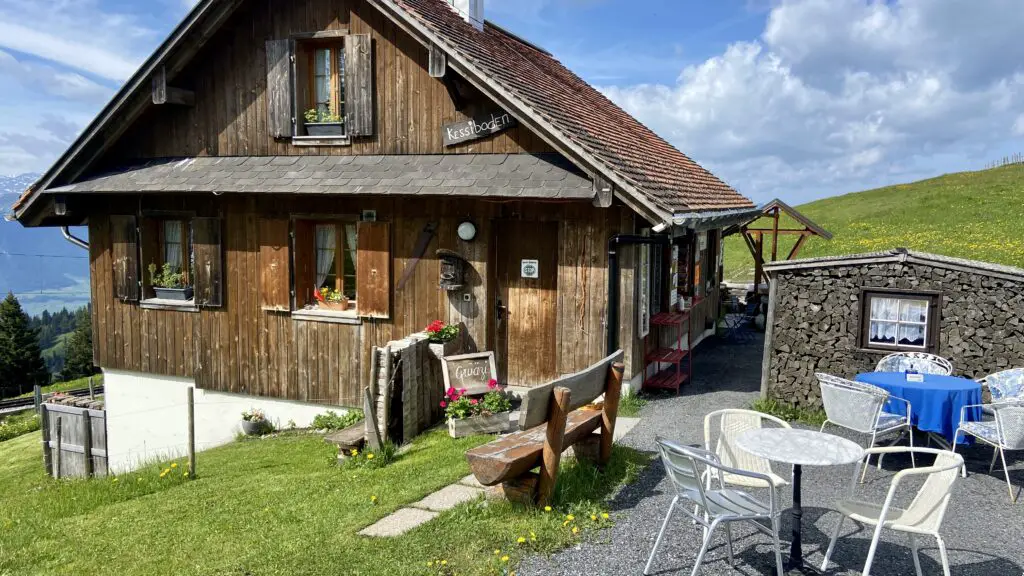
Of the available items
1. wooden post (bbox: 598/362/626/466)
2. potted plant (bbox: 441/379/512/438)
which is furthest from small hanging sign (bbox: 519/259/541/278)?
wooden post (bbox: 598/362/626/466)

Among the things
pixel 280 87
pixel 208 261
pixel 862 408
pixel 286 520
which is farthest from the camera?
pixel 208 261

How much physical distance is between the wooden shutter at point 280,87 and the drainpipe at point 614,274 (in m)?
5.04

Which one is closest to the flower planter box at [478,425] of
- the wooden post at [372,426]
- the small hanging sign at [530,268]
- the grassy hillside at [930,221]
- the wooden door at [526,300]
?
the wooden post at [372,426]

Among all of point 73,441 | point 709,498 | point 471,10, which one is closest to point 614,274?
point 709,498

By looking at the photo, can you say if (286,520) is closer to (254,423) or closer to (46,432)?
(254,423)

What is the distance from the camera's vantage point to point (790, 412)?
908cm

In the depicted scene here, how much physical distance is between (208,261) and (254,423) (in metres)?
2.55

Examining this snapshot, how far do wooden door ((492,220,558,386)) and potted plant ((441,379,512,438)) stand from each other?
1276mm

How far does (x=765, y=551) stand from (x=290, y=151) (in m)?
8.51

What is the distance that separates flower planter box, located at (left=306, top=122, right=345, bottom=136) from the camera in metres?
10.6

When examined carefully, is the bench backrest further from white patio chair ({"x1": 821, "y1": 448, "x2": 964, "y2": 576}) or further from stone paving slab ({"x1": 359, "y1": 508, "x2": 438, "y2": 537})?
white patio chair ({"x1": 821, "y1": 448, "x2": 964, "y2": 576})

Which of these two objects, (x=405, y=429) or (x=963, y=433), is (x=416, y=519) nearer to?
(x=405, y=429)

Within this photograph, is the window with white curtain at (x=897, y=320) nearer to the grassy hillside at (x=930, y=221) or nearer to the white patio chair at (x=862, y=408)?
the white patio chair at (x=862, y=408)

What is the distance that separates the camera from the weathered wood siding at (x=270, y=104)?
9961 millimetres
